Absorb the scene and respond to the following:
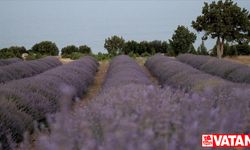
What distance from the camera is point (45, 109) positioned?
7516mm

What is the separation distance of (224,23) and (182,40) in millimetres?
6479

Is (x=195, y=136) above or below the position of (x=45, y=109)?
above

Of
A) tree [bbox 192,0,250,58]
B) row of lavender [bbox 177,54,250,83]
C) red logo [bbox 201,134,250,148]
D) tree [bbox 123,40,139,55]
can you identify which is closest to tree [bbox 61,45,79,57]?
tree [bbox 123,40,139,55]

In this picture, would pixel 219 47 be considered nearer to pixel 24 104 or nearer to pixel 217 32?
pixel 217 32

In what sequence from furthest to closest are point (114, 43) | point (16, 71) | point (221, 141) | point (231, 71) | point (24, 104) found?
1. point (114, 43)
2. point (16, 71)
3. point (231, 71)
4. point (24, 104)
5. point (221, 141)

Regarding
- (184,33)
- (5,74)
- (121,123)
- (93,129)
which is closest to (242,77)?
(5,74)

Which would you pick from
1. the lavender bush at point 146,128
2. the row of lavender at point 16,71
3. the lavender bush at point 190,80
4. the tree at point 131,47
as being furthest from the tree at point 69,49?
the lavender bush at point 146,128

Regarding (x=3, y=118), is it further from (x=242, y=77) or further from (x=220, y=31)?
(x=220, y=31)

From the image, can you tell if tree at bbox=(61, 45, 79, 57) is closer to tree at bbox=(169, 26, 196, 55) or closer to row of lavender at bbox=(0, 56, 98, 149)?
tree at bbox=(169, 26, 196, 55)

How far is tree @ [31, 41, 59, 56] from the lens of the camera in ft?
151

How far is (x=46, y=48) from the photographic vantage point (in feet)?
153

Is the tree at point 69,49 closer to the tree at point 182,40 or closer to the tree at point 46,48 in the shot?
the tree at point 46,48

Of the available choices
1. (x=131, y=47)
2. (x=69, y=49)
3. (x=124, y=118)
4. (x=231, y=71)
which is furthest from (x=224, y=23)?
(x=124, y=118)

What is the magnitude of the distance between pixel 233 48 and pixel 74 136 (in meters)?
34.2
